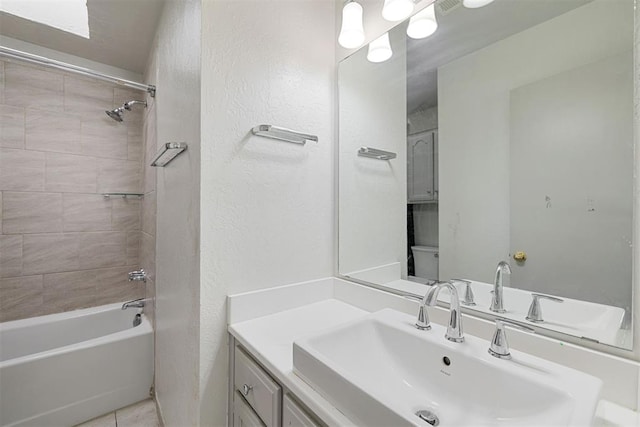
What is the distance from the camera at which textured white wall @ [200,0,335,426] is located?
1025 mm

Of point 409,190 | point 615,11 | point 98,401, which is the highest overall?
point 615,11

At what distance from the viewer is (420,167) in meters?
1.14

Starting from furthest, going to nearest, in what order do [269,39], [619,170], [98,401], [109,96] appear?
[109,96], [98,401], [269,39], [619,170]

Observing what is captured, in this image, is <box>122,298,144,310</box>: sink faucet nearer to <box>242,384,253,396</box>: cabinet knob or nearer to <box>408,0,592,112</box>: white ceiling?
<box>242,384,253,396</box>: cabinet knob

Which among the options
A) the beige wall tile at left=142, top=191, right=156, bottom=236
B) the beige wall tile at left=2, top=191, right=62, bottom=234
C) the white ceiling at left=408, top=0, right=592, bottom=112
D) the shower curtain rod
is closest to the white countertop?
the white ceiling at left=408, top=0, right=592, bottom=112

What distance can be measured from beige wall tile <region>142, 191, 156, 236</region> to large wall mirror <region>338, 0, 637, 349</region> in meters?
1.41

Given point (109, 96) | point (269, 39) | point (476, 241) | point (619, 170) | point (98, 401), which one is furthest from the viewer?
point (109, 96)

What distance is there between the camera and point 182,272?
122 cm

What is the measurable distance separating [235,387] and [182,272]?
518 mm

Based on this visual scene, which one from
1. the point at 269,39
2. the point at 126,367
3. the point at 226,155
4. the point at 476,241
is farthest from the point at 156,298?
the point at 476,241

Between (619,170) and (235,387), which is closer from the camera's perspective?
(619,170)

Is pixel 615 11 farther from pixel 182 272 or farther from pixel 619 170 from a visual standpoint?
pixel 182 272

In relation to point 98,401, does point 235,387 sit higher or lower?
higher

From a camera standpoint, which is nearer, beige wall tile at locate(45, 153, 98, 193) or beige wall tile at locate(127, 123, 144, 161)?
beige wall tile at locate(45, 153, 98, 193)
